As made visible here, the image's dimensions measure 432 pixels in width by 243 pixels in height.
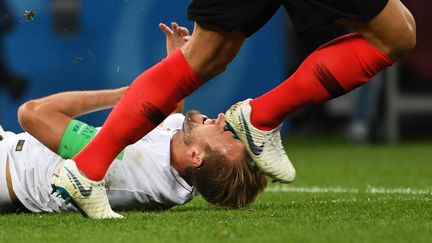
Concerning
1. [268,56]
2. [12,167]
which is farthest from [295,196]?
[268,56]

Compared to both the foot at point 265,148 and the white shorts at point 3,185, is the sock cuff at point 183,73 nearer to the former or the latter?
the foot at point 265,148

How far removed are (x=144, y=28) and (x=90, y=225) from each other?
183 inches

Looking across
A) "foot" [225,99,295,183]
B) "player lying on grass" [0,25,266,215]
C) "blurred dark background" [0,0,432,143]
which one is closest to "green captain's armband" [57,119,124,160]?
"player lying on grass" [0,25,266,215]

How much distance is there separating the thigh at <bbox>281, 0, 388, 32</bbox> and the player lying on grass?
0.91 metres

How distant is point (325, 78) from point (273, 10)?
1.01 feet

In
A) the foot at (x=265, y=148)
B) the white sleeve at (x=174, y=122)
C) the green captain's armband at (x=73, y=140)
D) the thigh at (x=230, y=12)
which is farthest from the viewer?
the white sleeve at (x=174, y=122)

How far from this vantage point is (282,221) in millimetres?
4191

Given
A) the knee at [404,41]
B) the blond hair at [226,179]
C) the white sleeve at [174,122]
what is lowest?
the blond hair at [226,179]

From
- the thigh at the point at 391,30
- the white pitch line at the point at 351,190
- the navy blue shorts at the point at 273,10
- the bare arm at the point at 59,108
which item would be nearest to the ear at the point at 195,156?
the bare arm at the point at 59,108

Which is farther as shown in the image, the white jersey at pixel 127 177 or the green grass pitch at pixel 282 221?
the white jersey at pixel 127 177

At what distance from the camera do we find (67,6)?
9.51 meters

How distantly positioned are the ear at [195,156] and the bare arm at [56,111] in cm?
40

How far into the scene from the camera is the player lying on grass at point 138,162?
473cm

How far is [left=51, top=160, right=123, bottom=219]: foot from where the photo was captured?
426cm
